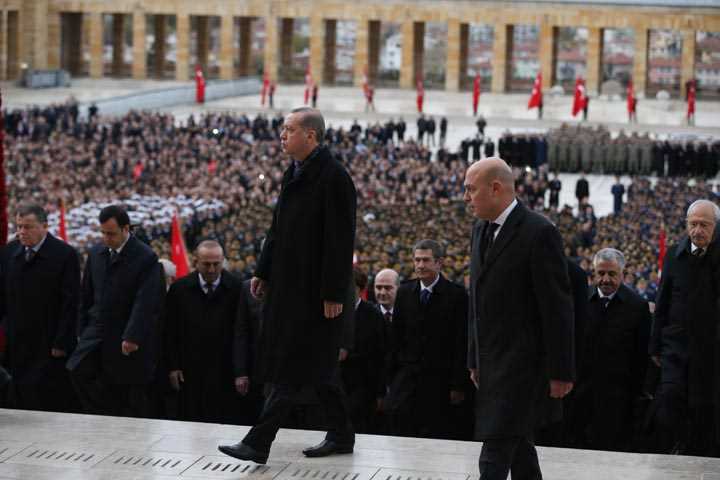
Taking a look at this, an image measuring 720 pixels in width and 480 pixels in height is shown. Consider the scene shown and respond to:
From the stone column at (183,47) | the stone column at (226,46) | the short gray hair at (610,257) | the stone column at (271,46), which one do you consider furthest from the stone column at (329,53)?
the short gray hair at (610,257)

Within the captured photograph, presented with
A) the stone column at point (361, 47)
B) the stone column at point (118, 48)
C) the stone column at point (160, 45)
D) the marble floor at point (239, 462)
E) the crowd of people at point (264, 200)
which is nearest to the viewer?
the marble floor at point (239, 462)

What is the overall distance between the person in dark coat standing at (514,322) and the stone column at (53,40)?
65.4 metres

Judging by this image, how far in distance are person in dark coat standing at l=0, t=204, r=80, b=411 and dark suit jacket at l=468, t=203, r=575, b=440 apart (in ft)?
11.9

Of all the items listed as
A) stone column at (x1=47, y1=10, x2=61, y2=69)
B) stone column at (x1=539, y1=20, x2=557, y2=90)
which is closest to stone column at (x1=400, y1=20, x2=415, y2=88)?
stone column at (x1=539, y1=20, x2=557, y2=90)

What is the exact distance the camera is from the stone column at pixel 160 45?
73.7 meters

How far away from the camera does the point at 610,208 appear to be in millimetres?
35188

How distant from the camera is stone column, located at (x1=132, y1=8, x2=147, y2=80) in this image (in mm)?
70812

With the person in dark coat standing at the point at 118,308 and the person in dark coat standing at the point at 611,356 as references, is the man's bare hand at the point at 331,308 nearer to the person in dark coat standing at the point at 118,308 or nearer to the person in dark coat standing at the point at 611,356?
the person in dark coat standing at the point at 118,308

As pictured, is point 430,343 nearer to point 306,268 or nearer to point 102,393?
point 306,268

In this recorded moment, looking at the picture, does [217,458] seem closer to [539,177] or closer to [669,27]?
[539,177]

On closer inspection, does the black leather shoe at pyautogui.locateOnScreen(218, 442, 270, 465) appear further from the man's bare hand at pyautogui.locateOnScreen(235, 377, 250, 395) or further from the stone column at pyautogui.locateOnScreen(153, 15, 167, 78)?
the stone column at pyautogui.locateOnScreen(153, 15, 167, 78)

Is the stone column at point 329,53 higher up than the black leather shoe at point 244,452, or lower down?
higher up

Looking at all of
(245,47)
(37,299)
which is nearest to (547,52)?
(245,47)

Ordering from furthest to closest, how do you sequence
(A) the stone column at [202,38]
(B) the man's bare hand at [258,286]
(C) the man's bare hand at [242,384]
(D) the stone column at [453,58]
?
(A) the stone column at [202,38] → (D) the stone column at [453,58] → (C) the man's bare hand at [242,384] → (B) the man's bare hand at [258,286]
